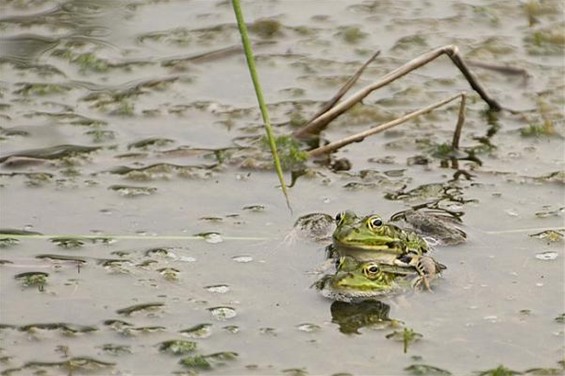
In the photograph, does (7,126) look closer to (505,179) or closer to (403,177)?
(403,177)

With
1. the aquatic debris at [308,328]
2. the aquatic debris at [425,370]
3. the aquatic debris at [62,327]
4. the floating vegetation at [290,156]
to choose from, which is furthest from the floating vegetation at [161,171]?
the aquatic debris at [425,370]

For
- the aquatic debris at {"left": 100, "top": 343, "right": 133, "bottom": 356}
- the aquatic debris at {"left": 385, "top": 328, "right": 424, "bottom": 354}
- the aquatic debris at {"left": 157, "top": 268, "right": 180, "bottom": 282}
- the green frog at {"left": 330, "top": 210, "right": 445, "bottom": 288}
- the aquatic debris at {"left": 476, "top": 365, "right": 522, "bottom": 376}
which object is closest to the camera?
the aquatic debris at {"left": 476, "top": 365, "right": 522, "bottom": 376}

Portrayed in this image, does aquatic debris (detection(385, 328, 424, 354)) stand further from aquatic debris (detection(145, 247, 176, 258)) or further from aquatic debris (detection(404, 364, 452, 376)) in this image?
aquatic debris (detection(145, 247, 176, 258))

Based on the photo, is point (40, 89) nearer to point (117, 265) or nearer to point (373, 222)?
point (117, 265)

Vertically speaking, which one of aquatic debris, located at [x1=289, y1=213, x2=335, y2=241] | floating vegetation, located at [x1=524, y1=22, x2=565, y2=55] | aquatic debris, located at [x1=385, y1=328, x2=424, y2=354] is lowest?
floating vegetation, located at [x1=524, y1=22, x2=565, y2=55]

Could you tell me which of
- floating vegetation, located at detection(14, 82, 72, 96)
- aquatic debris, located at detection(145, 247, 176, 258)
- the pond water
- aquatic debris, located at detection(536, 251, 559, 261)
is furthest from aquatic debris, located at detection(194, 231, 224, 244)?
floating vegetation, located at detection(14, 82, 72, 96)

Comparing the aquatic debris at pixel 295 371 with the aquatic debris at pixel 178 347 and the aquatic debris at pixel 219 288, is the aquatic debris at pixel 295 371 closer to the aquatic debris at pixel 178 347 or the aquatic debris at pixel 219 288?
the aquatic debris at pixel 178 347
